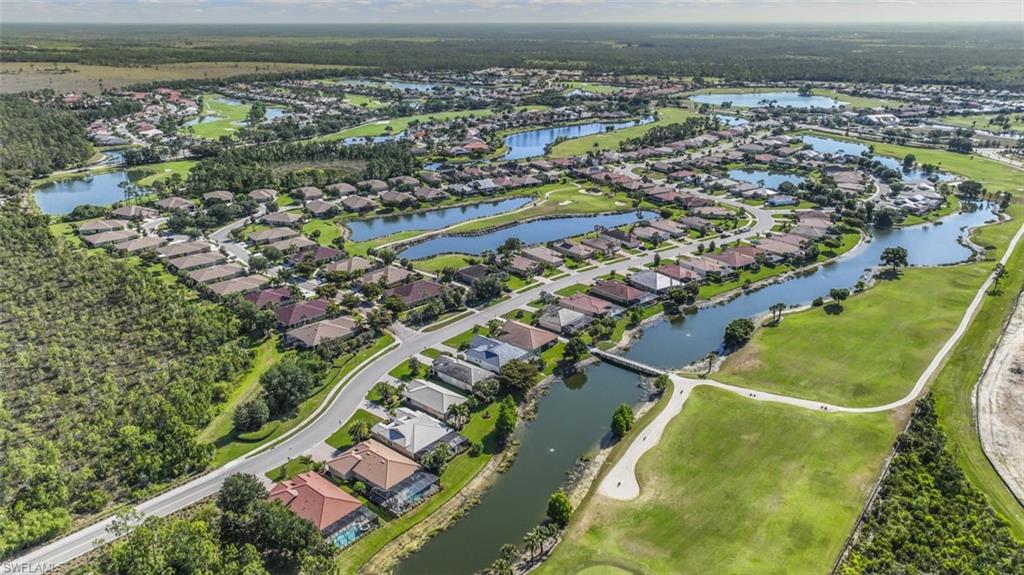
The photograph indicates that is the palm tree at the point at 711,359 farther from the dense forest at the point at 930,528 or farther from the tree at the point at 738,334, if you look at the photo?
the dense forest at the point at 930,528

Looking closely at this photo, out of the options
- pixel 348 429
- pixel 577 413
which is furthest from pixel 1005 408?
pixel 348 429

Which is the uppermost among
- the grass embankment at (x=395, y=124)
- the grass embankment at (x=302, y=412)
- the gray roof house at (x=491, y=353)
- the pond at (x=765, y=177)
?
the grass embankment at (x=395, y=124)

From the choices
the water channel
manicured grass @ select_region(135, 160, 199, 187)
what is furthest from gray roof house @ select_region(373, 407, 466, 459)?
manicured grass @ select_region(135, 160, 199, 187)

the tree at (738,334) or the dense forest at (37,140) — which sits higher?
the dense forest at (37,140)

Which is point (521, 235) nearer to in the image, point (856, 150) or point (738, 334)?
point (738, 334)

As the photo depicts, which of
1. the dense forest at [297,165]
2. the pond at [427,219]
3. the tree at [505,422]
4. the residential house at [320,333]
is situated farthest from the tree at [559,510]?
the dense forest at [297,165]

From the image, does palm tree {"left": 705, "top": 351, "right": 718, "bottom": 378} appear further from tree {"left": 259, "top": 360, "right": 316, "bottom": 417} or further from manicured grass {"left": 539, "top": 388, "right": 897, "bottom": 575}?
tree {"left": 259, "top": 360, "right": 316, "bottom": 417}

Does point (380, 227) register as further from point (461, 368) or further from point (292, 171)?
point (461, 368)
